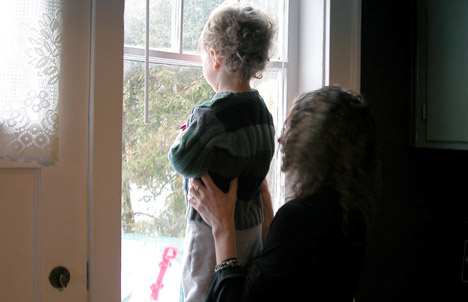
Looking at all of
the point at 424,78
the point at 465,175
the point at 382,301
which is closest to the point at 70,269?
the point at 382,301

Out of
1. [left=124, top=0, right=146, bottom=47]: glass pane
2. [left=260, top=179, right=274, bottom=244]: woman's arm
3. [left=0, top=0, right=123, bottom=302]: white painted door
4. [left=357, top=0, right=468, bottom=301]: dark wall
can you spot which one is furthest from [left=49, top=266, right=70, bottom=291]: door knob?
[left=357, top=0, right=468, bottom=301]: dark wall

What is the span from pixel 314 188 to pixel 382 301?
96cm

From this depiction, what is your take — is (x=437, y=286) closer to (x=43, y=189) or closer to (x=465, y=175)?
(x=465, y=175)

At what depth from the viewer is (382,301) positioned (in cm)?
166

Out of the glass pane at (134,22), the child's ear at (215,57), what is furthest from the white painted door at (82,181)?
the child's ear at (215,57)

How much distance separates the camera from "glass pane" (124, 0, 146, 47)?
49.6 inches

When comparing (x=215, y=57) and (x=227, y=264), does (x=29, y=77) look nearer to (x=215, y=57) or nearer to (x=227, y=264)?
(x=215, y=57)

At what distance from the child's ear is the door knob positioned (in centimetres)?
70

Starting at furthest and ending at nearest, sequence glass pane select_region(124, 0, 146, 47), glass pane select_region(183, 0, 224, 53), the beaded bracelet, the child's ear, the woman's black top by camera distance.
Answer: glass pane select_region(183, 0, 224, 53), glass pane select_region(124, 0, 146, 47), the child's ear, the beaded bracelet, the woman's black top

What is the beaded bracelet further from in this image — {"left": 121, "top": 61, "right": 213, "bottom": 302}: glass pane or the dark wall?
the dark wall

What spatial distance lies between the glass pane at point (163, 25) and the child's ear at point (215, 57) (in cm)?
27

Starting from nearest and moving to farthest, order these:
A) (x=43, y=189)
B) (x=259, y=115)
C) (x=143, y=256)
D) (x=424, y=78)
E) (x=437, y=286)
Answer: (x=43, y=189) < (x=259, y=115) < (x=143, y=256) < (x=424, y=78) < (x=437, y=286)

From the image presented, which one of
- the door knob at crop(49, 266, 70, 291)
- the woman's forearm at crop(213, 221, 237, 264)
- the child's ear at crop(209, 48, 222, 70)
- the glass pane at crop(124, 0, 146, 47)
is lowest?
the door knob at crop(49, 266, 70, 291)

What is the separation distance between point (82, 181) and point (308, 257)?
0.64m
